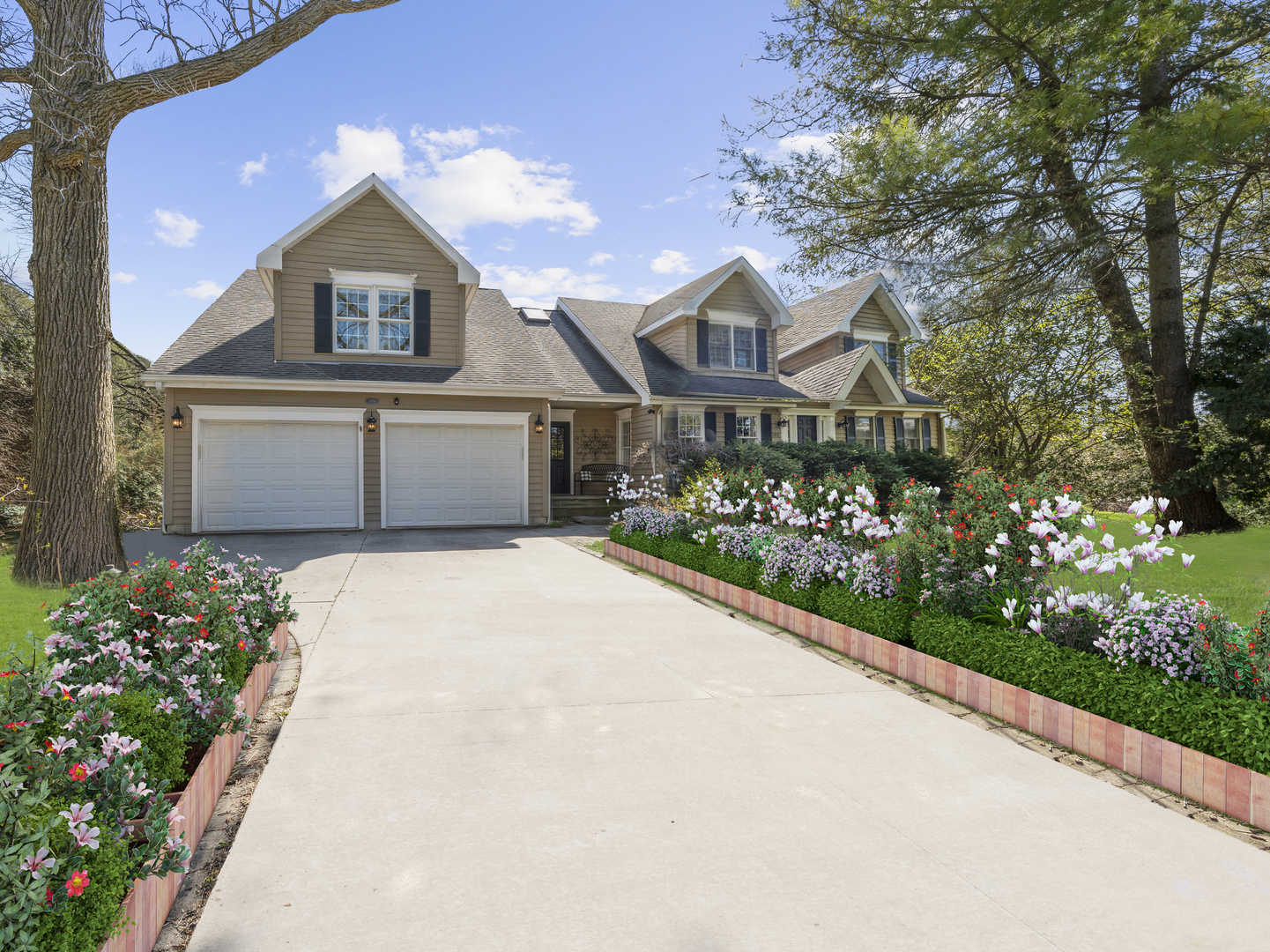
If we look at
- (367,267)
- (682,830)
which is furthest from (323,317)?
(682,830)

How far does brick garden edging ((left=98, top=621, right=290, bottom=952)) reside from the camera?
80.7 inches

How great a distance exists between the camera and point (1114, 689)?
143 inches

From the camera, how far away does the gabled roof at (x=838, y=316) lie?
21.3 m

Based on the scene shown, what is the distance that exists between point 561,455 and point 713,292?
18.7 ft

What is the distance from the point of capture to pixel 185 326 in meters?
14.7

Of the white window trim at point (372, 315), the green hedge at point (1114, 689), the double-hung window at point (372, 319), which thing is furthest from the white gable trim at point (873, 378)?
the green hedge at point (1114, 689)

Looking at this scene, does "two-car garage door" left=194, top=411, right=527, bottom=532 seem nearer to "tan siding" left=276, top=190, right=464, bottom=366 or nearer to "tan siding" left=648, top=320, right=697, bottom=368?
"tan siding" left=276, top=190, right=464, bottom=366

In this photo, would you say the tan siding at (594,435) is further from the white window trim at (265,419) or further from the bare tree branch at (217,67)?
the bare tree branch at (217,67)

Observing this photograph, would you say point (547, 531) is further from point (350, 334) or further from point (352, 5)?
point (352, 5)

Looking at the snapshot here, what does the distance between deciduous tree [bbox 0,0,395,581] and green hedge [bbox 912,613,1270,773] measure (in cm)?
795

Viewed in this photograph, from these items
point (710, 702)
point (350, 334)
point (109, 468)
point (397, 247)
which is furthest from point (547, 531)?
point (710, 702)

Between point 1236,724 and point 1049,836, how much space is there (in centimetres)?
103

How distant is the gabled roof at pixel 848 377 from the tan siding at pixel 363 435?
8.00m

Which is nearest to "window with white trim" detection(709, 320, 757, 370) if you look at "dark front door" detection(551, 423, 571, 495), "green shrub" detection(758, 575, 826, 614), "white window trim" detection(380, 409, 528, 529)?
"dark front door" detection(551, 423, 571, 495)
